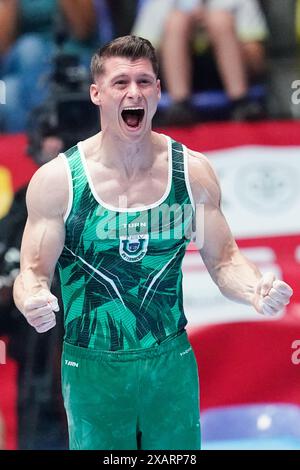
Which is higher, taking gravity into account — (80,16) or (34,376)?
(80,16)

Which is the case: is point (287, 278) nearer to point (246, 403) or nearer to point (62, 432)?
point (246, 403)

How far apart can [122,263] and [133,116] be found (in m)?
0.42

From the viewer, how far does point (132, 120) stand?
2.69 m

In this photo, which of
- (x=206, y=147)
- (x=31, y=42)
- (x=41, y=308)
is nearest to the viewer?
(x=41, y=308)

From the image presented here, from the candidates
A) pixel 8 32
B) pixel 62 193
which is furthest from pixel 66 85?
pixel 62 193

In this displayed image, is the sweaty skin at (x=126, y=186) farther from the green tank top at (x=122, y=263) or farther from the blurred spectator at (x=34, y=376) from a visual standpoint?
the blurred spectator at (x=34, y=376)

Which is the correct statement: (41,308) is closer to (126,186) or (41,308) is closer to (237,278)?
(126,186)

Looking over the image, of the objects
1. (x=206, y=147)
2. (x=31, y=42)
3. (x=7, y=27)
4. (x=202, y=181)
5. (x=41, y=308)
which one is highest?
(x=7, y=27)

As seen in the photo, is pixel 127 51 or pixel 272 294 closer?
pixel 272 294

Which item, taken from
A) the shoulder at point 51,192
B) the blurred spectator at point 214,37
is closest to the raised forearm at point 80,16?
the blurred spectator at point 214,37

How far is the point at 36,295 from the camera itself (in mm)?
2561

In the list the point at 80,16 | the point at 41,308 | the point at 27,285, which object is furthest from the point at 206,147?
the point at 41,308

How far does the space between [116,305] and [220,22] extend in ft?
8.01

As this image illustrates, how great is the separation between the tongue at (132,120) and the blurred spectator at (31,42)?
2114 mm
